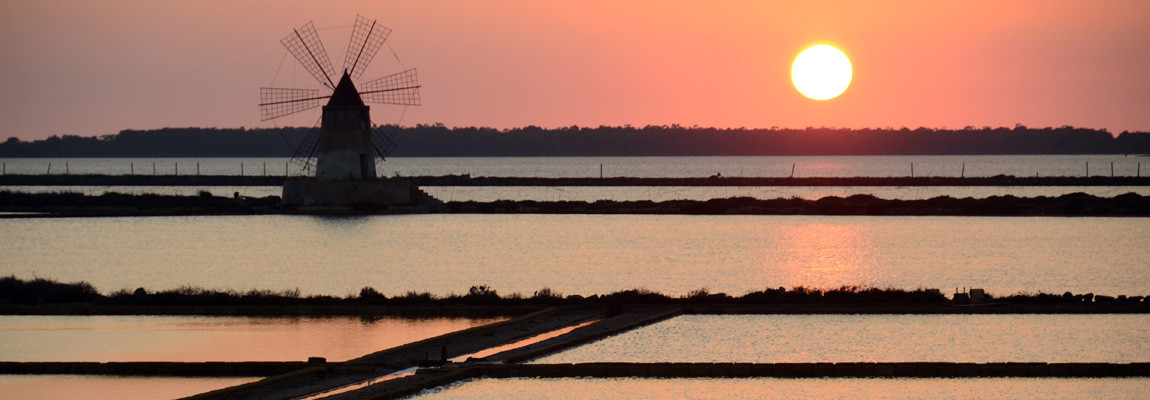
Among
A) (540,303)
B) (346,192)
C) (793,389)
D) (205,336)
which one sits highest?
(346,192)

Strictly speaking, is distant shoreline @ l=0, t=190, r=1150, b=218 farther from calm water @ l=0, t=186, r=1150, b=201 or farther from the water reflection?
calm water @ l=0, t=186, r=1150, b=201

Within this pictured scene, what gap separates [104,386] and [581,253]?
71.4 ft

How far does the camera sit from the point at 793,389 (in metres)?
15.7

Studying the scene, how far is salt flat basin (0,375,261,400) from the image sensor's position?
1539 centimetres

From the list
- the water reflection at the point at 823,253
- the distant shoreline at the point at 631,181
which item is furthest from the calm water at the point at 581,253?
the distant shoreline at the point at 631,181

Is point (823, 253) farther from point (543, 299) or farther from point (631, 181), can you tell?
point (631, 181)

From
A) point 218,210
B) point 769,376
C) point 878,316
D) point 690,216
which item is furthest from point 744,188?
point 769,376

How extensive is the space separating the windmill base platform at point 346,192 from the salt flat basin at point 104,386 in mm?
32694

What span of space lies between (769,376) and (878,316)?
5.63m

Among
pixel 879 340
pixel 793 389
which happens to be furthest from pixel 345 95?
pixel 793 389

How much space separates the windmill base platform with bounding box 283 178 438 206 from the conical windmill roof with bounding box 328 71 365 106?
245 cm

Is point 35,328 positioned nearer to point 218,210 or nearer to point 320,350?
point 320,350

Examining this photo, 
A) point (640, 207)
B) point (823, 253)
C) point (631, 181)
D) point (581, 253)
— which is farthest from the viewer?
point (631, 181)

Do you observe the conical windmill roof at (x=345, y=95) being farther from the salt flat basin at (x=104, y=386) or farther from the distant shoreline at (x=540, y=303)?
the salt flat basin at (x=104, y=386)
